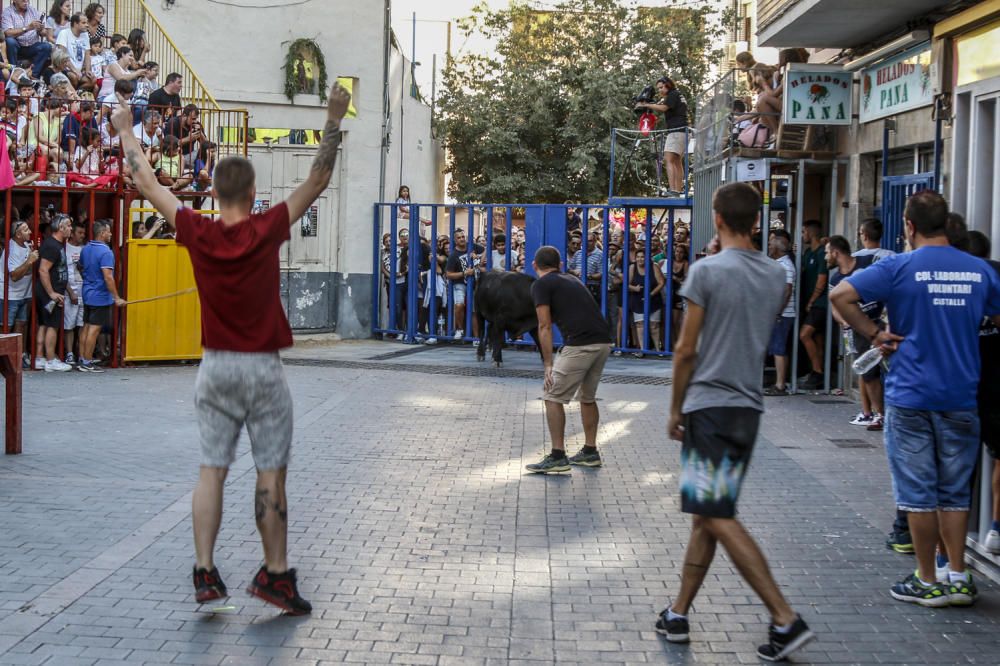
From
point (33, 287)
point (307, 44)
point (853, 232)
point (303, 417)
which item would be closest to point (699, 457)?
point (303, 417)

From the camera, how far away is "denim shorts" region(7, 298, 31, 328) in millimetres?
15227

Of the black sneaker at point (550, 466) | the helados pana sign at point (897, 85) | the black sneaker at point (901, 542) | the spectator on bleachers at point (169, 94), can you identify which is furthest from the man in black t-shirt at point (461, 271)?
→ the black sneaker at point (901, 542)

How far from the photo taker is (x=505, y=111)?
3719 cm

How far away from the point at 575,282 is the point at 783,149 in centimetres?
642

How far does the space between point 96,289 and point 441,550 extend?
33.3 feet

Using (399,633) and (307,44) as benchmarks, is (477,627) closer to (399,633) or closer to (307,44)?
(399,633)

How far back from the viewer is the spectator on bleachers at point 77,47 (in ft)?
55.0

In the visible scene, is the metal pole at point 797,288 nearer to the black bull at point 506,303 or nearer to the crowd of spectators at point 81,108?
the black bull at point 506,303

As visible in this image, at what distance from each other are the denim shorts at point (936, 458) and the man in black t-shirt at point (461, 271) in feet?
47.4

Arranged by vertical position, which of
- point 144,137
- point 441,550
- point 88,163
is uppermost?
point 144,137

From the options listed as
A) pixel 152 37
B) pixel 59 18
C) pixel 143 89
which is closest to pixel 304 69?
pixel 152 37

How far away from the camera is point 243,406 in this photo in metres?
5.34

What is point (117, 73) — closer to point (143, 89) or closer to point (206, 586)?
point (143, 89)

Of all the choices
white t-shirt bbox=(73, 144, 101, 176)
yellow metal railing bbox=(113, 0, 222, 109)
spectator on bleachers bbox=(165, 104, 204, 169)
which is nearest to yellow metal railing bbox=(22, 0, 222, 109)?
yellow metal railing bbox=(113, 0, 222, 109)
